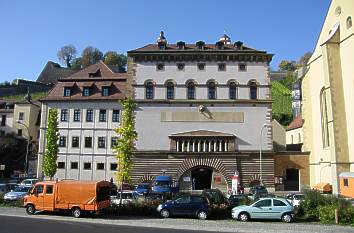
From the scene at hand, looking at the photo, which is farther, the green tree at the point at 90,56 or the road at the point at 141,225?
the green tree at the point at 90,56

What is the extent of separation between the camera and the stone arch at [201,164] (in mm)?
46219

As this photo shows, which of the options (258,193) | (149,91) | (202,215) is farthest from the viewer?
(149,91)

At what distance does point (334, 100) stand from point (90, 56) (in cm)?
11553

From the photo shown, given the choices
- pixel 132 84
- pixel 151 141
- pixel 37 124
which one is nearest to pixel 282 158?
pixel 151 141

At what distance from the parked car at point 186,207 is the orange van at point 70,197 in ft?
12.9

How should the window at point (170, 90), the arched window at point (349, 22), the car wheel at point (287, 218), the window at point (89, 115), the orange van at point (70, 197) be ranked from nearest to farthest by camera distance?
the car wheel at point (287, 218), the orange van at point (70, 197), the arched window at point (349, 22), the window at point (170, 90), the window at point (89, 115)

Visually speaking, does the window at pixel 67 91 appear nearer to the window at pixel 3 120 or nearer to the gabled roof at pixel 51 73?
the window at pixel 3 120

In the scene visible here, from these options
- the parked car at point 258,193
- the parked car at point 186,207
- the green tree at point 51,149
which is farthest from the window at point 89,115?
the parked car at point 186,207

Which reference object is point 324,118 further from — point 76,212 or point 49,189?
point 49,189

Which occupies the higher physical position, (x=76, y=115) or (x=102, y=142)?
(x=76, y=115)

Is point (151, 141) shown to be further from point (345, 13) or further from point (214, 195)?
point (345, 13)

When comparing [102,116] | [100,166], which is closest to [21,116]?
[102,116]

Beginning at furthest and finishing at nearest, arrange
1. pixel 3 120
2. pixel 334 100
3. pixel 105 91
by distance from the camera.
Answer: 1. pixel 3 120
2. pixel 105 91
3. pixel 334 100

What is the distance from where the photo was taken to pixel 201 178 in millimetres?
47719
